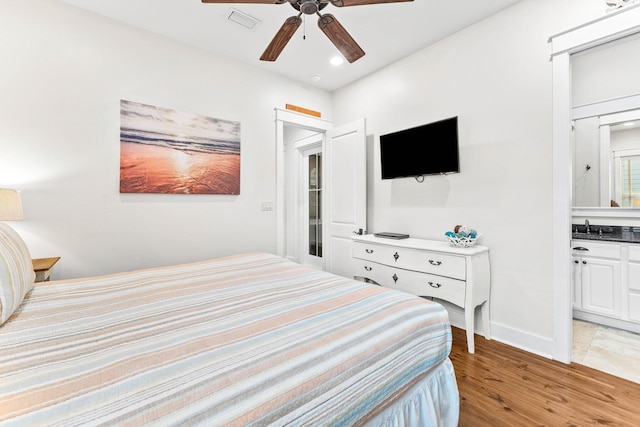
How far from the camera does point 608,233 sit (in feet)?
9.35

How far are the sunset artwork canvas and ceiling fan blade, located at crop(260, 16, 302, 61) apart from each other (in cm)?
112

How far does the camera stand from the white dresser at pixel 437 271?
7.31 feet

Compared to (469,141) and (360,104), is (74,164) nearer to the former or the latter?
(360,104)

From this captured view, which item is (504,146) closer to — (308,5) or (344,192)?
(344,192)

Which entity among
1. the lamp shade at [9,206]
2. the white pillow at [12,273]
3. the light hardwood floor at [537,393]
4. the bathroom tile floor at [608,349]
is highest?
the lamp shade at [9,206]

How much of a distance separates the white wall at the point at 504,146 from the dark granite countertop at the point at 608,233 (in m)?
1.09

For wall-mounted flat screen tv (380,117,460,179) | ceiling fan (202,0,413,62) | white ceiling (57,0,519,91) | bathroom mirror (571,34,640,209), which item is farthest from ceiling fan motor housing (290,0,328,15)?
bathroom mirror (571,34,640,209)

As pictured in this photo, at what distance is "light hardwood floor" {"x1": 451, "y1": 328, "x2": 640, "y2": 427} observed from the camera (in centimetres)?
153

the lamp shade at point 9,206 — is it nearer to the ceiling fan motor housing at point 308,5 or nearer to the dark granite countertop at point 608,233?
the ceiling fan motor housing at point 308,5

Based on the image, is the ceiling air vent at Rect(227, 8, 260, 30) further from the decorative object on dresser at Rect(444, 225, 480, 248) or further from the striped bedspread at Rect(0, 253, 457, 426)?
the decorative object on dresser at Rect(444, 225, 480, 248)

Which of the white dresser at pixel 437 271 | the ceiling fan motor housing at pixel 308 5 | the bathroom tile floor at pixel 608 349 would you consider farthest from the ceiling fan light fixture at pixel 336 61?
the bathroom tile floor at pixel 608 349

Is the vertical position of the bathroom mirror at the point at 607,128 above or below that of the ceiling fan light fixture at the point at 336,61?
below

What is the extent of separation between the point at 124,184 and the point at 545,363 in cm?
362

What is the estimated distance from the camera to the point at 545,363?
207cm
